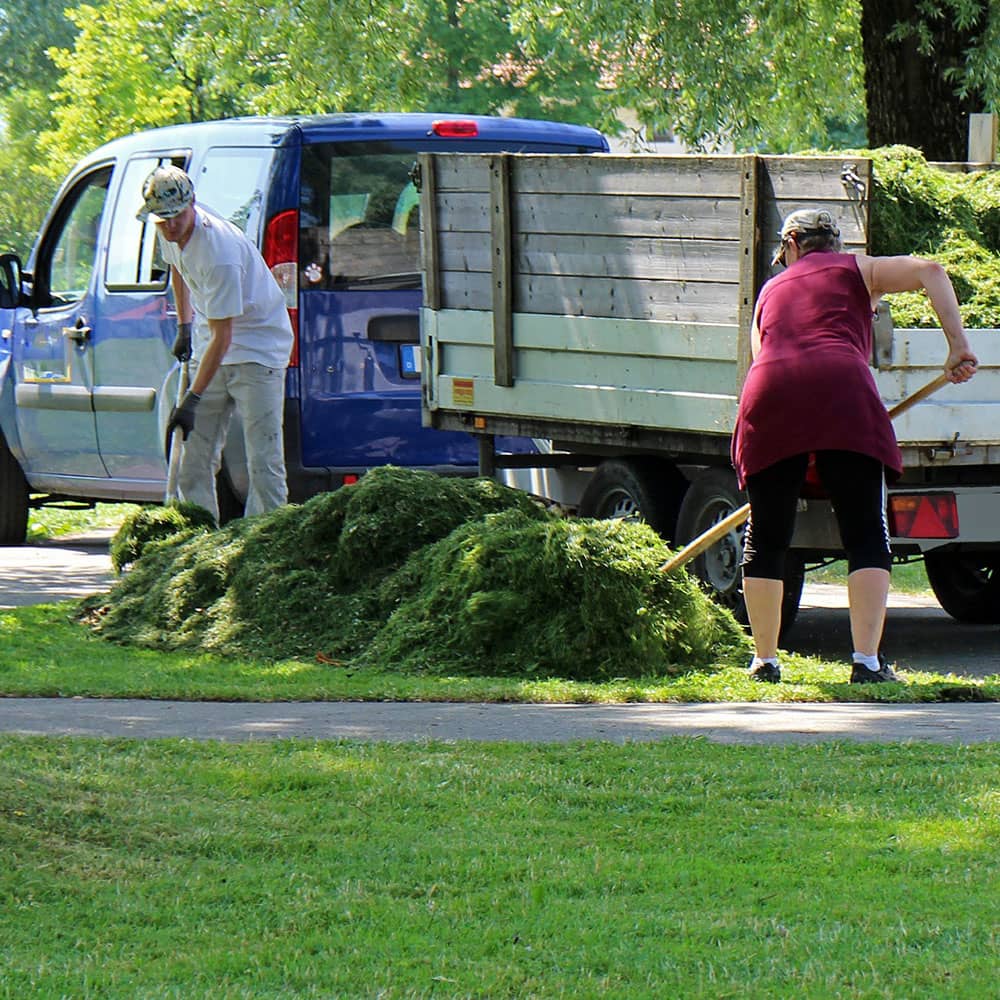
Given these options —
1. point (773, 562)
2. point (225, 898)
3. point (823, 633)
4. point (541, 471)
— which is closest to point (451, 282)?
point (541, 471)

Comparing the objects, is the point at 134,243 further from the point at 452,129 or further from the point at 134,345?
the point at 452,129

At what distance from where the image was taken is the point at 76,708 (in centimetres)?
A: 733

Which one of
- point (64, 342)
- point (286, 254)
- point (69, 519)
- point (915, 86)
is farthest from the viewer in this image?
point (69, 519)

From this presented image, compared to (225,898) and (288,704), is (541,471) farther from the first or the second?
(225,898)

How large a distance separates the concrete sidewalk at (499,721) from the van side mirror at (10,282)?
6130 millimetres

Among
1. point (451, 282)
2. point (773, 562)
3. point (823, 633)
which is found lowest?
point (823, 633)

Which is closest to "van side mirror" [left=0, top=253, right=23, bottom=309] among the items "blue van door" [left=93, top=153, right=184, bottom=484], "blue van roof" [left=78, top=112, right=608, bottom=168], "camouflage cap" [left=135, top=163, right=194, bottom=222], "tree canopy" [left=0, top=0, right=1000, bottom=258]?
"blue van door" [left=93, top=153, right=184, bottom=484]

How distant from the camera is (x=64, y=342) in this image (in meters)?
13.1

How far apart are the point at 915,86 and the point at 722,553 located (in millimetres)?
5774

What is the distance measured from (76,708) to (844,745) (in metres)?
2.64

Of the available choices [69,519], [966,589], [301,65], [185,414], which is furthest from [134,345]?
[301,65]

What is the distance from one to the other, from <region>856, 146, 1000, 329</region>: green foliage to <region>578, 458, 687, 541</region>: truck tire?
1547 millimetres

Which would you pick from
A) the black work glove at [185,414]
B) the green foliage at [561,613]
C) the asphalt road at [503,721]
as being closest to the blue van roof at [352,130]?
the black work glove at [185,414]

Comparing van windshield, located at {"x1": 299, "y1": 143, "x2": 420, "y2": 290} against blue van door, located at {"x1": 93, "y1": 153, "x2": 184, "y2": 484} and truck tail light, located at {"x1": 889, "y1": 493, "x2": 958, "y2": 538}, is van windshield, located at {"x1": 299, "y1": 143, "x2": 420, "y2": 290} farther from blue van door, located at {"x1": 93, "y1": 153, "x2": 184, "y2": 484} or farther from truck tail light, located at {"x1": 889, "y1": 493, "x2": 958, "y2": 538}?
truck tail light, located at {"x1": 889, "y1": 493, "x2": 958, "y2": 538}
